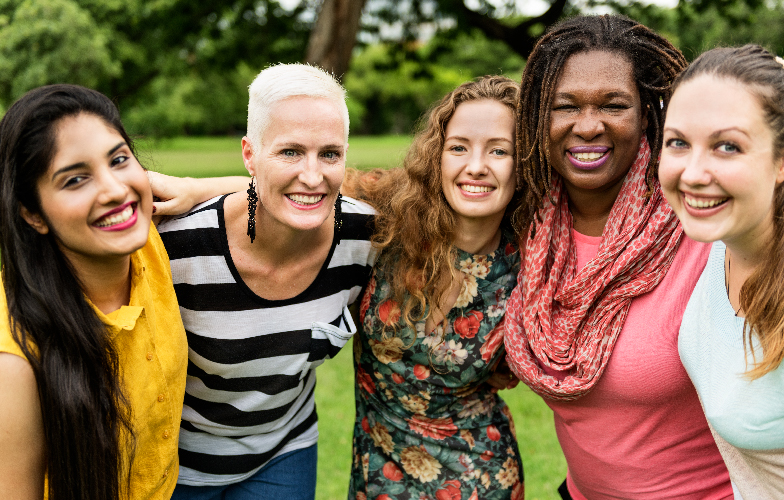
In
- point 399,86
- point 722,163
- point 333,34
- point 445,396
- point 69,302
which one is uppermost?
point 399,86

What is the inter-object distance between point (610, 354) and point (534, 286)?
421mm

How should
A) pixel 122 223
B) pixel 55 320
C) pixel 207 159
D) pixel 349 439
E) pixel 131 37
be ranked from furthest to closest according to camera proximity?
1. pixel 207 159
2. pixel 131 37
3. pixel 349 439
4. pixel 122 223
5. pixel 55 320

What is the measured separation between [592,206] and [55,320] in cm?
204

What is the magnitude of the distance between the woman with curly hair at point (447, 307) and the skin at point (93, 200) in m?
1.14

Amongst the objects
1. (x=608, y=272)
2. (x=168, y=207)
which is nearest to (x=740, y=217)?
(x=608, y=272)

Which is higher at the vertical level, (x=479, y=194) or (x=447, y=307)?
(x=479, y=194)

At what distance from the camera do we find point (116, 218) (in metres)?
2.06

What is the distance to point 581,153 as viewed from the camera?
258cm

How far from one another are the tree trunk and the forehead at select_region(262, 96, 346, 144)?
5.61m

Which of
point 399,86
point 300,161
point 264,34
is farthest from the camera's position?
point 399,86

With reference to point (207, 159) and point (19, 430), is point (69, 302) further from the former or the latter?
point (207, 159)

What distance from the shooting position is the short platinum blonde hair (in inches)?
99.9

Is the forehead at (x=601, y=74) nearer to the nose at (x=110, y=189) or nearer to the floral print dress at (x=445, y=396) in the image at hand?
the floral print dress at (x=445, y=396)

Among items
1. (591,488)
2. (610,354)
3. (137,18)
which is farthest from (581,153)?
(137,18)
